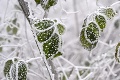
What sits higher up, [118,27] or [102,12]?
[102,12]

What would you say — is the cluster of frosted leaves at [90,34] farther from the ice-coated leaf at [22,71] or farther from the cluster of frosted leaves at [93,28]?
the ice-coated leaf at [22,71]

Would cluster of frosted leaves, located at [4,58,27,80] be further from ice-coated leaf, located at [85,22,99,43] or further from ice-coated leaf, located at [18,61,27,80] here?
ice-coated leaf, located at [85,22,99,43]

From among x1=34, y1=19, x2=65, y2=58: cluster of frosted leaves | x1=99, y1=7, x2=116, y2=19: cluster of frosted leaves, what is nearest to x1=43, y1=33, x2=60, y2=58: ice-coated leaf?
x1=34, y1=19, x2=65, y2=58: cluster of frosted leaves

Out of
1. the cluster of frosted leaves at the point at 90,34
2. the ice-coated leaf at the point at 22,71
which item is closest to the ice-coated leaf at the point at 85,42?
the cluster of frosted leaves at the point at 90,34

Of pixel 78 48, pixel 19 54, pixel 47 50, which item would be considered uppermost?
pixel 47 50

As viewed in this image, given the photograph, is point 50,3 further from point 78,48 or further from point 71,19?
point 71,19

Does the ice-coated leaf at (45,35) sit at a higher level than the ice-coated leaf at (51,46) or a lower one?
higher

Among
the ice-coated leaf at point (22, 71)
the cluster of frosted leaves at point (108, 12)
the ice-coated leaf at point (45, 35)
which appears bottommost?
the ice-coated leaf at point (22, 71)

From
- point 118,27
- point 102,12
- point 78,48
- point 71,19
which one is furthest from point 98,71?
point 71,19
